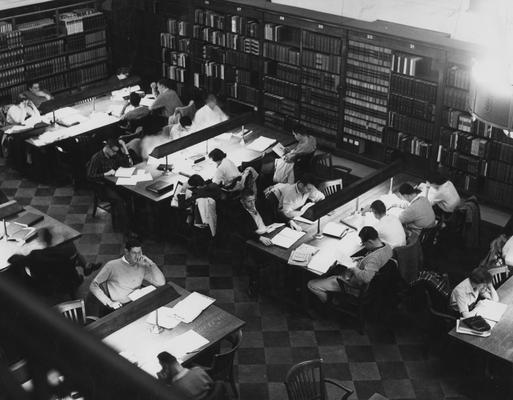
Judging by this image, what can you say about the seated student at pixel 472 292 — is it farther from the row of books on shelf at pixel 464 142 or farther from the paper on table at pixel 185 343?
the row of books on shelf at pixel 464 142

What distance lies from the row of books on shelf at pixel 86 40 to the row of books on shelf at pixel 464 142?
6.71 meters

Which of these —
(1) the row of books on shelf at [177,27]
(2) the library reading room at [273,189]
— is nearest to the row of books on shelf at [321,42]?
(2) the library reading room at [273,189]

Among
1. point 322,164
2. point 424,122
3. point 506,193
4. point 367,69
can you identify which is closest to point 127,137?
point 322,164

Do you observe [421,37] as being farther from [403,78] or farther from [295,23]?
[295,23]

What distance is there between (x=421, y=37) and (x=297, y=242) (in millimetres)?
3566

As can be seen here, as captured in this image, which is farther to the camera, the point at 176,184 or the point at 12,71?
the point at 12,71

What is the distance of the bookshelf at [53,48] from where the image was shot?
1193cm

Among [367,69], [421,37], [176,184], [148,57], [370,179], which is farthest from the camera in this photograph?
[148,57]

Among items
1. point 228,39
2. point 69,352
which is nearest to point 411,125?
point 228,39

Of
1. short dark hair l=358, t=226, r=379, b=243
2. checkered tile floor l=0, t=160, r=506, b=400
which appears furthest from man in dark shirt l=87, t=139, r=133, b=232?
short dark hair l=358, t=226, r=379, b=243

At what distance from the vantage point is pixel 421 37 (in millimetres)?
9336

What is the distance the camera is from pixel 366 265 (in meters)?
6.85

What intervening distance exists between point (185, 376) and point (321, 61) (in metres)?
6.51

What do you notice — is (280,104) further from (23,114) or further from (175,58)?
(23,114)
